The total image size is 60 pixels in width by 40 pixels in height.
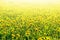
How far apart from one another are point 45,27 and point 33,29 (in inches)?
27.8

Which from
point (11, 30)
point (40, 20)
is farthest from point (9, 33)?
point (40, 20)

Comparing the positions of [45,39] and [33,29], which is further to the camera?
[33,29]

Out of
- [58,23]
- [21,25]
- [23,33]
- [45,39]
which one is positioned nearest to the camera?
[45,39]

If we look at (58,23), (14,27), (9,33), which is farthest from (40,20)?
(9,33)

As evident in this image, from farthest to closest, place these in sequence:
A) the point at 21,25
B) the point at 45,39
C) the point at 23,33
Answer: the point at 21,25, the point at 23,33, the point at 45,39

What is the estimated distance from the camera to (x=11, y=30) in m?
9.41

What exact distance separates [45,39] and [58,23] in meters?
2.42

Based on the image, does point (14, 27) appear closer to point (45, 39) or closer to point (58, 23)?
point (45, 39)

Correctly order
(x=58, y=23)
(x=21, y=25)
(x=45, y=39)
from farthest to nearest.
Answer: (x=58, y=23) → (x=21, y=25) → (x=45, y=39)

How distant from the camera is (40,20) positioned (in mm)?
11352

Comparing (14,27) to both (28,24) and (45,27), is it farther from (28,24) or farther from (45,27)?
(45,27)

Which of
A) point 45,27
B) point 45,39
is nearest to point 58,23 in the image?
→ point 45,27

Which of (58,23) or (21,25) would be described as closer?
(21,25)

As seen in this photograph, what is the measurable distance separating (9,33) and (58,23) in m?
3.14
